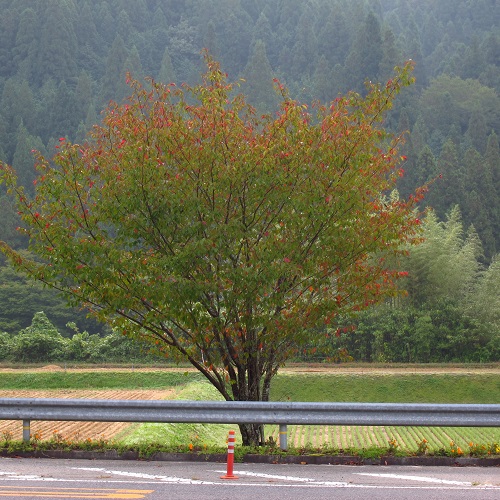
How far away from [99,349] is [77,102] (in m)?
101

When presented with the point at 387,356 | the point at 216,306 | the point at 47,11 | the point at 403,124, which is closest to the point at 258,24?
the point at 47,11

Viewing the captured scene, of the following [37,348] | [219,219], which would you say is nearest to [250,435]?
[219,219]

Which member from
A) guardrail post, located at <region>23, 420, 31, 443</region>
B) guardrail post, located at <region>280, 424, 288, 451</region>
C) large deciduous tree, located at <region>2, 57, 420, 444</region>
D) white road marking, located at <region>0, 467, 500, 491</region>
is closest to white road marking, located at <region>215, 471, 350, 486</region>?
white road marking, located at <region>0, 467, 500, 491</region>

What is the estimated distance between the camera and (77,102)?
143125mm

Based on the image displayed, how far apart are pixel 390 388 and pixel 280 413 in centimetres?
2855

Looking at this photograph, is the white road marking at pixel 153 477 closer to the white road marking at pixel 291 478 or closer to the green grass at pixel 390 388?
the white road marking at pixel 291 478

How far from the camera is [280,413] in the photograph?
11.6 metres

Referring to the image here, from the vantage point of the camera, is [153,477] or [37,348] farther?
[37,348]

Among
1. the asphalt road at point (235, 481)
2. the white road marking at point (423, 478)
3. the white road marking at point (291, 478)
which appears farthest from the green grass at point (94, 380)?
the white road marking at point (423, 478)

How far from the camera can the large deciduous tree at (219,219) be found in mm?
12930

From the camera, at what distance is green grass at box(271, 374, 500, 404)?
38156 mm

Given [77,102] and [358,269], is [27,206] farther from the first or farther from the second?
[77,102]

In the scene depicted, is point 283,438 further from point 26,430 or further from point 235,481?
point 26,430

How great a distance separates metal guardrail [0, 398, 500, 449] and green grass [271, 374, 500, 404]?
86.4 ft
